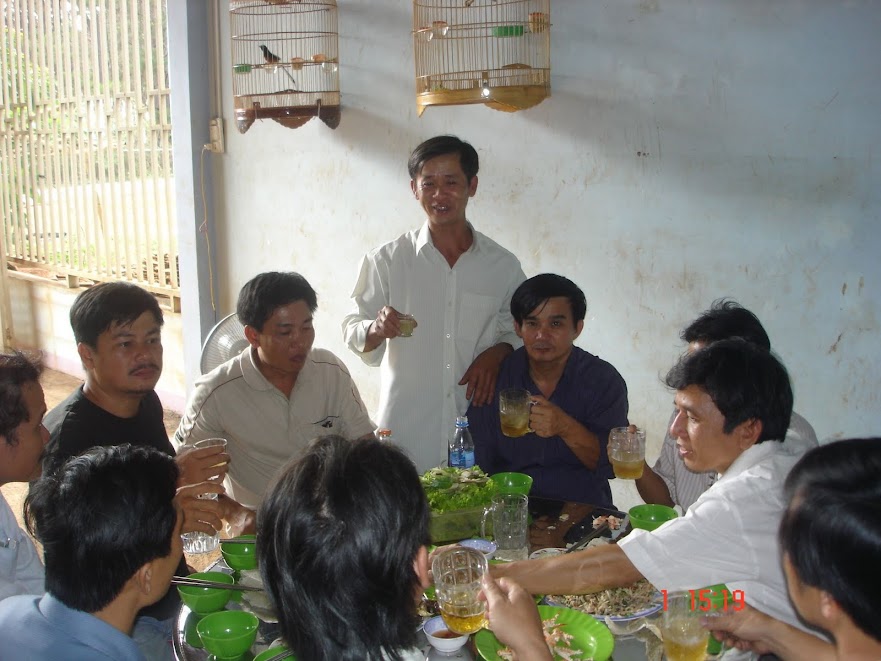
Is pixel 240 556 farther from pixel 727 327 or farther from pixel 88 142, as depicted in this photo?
pixel 88 142

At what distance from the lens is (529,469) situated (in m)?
2.99

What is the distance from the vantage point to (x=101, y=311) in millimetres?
2613

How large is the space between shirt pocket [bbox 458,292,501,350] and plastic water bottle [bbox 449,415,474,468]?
731 mm

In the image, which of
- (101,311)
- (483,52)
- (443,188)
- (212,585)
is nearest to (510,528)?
(212,585)

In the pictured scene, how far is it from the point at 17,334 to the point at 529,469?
7.67m

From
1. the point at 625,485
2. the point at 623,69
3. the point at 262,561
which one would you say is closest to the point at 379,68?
the point at 623,69

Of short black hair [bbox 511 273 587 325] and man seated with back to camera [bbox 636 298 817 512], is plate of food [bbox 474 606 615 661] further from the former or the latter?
short black hair [bbox 511 273 587 325]

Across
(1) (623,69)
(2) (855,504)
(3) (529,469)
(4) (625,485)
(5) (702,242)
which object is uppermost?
(1) (623,69)

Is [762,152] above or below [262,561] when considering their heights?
above

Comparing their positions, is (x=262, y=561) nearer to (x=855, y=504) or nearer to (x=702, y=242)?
(x=855, y=504)

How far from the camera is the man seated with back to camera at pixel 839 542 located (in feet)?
4.17

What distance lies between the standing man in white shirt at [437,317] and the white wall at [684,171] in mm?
691

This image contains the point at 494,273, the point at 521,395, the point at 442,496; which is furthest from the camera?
the point at 494,273
